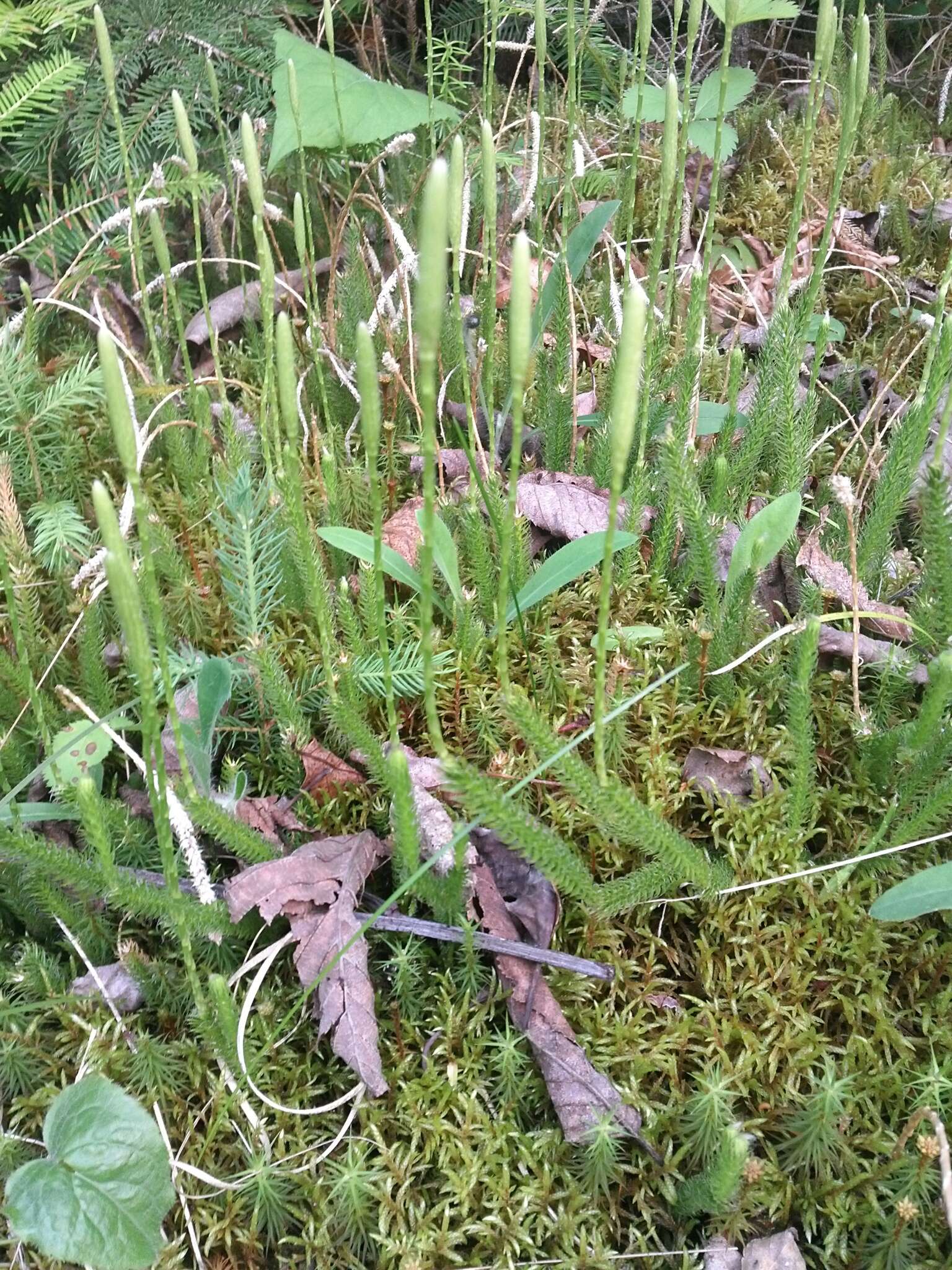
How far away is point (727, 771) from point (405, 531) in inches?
29.4

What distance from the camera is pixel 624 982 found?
1242 millimetres

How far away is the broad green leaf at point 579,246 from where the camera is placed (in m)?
1.83

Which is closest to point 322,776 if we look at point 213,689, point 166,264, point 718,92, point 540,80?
point 213,689

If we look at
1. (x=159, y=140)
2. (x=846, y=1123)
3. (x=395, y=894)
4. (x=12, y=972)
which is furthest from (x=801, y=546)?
(x=159, y=140)

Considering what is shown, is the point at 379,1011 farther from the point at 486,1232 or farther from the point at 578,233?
the point at 578,233

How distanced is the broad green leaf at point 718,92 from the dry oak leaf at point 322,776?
1.84 metres

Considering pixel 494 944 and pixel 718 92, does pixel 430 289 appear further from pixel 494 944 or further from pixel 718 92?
pixel 718 92

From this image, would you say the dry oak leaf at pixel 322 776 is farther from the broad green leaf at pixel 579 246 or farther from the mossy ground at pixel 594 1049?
the broad green leaf at pixel 579 246

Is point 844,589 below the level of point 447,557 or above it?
below

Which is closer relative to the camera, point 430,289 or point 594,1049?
point 430,289

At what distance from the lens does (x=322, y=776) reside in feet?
4.60

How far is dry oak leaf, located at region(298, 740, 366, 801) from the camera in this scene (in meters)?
1.40

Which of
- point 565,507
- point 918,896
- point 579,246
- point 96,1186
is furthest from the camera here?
point 579,246

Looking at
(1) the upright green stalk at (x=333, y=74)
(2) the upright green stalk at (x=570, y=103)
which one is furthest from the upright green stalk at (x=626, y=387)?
(1) the upright green stalk at (x=333, y=74)
